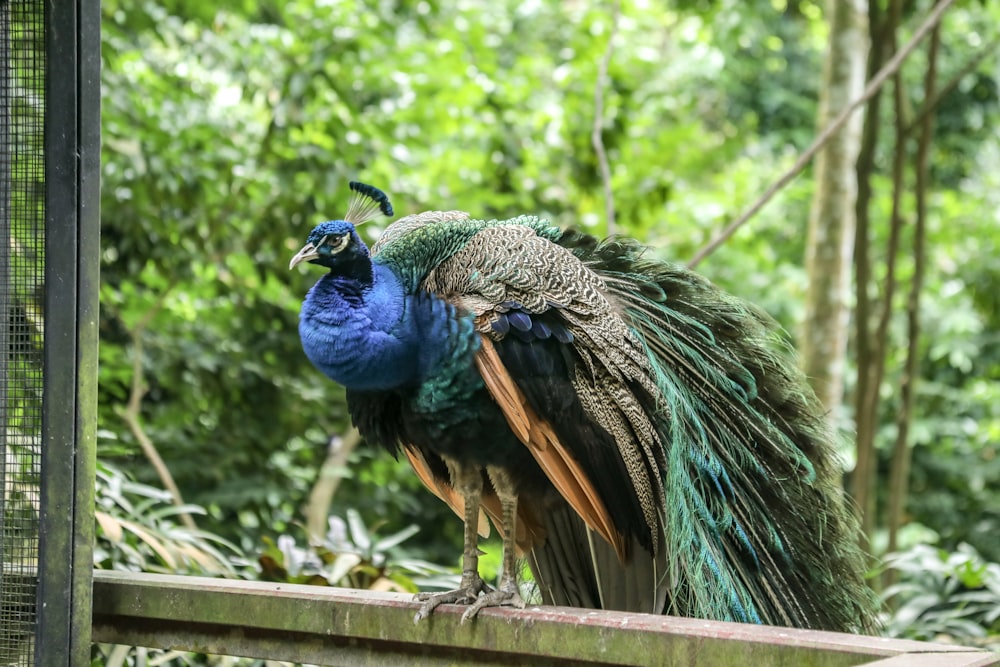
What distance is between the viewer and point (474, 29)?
5.48 metres

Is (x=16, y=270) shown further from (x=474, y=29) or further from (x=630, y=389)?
(x=474, y=29)

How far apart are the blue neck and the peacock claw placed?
0.47 m

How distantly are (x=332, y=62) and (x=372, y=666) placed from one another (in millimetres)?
3042

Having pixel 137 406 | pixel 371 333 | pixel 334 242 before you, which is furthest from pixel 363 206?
pixel 137 406

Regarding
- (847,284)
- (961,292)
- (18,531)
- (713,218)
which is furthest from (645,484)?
(961,292)

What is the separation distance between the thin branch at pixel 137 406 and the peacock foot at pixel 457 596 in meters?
1.80

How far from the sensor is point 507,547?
2.44m

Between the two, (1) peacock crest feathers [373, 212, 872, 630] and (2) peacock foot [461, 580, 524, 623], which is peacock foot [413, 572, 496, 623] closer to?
(2) peacock foot [461, 580, 524, 623]

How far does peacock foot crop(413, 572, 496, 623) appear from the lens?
2.16 metres

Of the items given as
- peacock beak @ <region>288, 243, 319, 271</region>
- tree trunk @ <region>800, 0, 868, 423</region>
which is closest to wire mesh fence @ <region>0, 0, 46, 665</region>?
peacock beak @ <region>288, 243, 319, 271</region>

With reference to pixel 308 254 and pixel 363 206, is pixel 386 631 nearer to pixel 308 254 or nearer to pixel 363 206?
pixel 308 254

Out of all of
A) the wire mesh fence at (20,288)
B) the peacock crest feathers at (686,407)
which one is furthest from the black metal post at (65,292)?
the peacock crest feathers at (686,407)

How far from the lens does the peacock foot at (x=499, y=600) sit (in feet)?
7.08

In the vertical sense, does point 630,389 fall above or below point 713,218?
below
